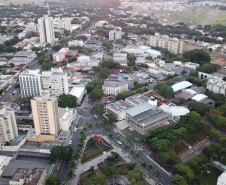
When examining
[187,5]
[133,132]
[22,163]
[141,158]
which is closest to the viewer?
[22,163]

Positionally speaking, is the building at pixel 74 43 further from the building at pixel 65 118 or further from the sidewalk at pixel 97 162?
the sidewalk at pixel 97 162

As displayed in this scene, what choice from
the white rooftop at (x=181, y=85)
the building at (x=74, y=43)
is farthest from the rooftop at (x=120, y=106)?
the building at (x=74, y=43)

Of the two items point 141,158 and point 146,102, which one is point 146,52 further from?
point 141,158

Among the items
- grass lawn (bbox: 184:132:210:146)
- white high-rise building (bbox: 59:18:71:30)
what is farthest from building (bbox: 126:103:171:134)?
white high-rise building (bbox: 59:18:71:30)

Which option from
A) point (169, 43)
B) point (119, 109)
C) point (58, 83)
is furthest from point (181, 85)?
point (169, 43)

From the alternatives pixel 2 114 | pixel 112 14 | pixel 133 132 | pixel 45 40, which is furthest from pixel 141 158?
pixel 112 14
